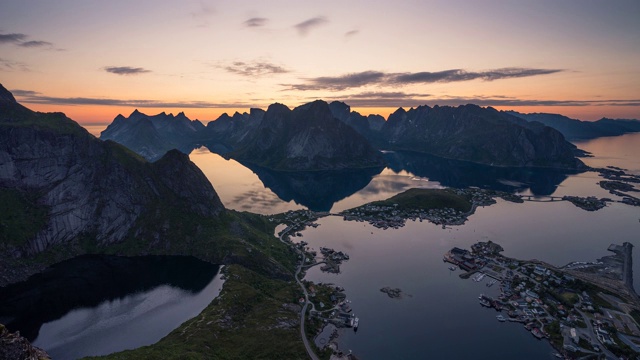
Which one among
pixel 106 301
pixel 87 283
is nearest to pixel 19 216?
pixel 87 283

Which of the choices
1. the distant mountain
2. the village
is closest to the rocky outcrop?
the distant mountain

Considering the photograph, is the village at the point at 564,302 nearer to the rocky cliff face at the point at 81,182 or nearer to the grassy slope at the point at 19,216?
the rocky cliff face at the point at 81,182

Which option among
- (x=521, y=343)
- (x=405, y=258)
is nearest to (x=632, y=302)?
(x=521, y=343)

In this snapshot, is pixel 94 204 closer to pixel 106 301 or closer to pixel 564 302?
pixel 106 301

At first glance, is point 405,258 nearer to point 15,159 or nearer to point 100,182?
point 100,182

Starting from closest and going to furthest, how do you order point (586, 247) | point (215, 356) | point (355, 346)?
Result: point (215, 356) → point (355, 346) → point (586, 247)

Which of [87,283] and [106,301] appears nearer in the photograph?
[106,301]
